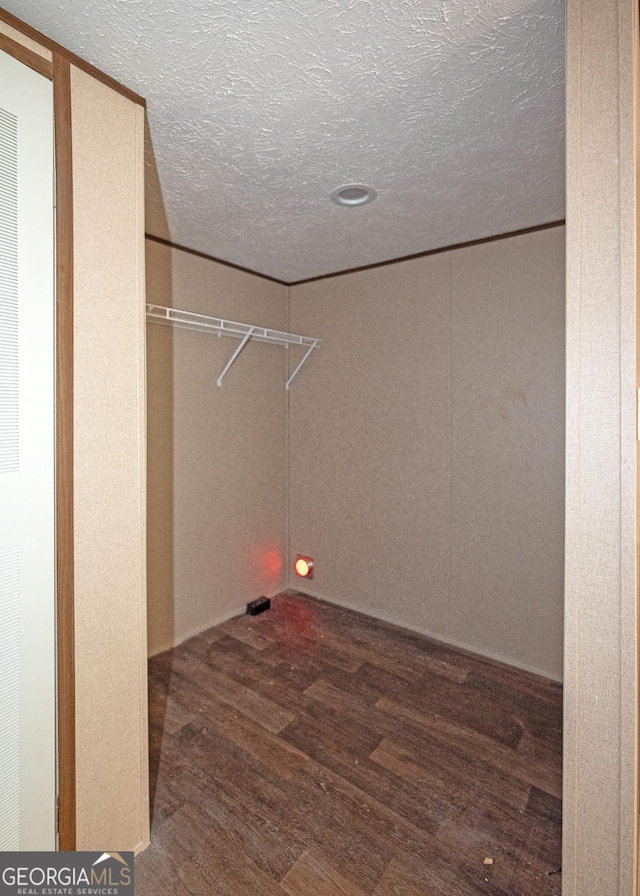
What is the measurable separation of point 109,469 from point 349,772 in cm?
149

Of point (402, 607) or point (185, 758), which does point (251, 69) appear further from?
point (402, 607)

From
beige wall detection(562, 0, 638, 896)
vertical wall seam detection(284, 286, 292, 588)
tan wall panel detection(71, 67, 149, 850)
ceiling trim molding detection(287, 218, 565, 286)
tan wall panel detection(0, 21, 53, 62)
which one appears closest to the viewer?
beige wall detection(562, 0, 638, 896)

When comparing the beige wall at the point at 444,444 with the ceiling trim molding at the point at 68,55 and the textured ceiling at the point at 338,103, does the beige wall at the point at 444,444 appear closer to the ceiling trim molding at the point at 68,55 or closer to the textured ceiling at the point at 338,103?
the textured ceiling at the point at 338,103

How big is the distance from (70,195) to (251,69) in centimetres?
63

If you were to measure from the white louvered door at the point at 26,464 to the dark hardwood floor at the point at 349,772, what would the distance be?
55 centimetres

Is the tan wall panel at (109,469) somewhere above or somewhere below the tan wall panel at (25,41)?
below

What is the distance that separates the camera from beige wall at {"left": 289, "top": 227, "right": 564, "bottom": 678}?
2467 mm

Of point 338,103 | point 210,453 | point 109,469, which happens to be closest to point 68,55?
point 338,103

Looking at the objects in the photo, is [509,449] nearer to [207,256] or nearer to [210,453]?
[210,453]

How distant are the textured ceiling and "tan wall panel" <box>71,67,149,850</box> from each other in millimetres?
213

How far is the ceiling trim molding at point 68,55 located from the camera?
113 cm

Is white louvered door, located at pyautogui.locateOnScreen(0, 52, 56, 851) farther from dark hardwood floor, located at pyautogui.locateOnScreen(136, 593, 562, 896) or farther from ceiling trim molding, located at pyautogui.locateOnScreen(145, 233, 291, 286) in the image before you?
ceiling trim molding, located at pyautogui.locateOnScreen(145, 233, 291, 286)

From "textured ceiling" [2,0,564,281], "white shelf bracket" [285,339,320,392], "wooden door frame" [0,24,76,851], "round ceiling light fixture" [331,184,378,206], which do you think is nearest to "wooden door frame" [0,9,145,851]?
"wooden door frame" [0,24,76,851]

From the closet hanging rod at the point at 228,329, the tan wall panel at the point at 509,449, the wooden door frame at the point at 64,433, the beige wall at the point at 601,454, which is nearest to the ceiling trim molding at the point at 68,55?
the wooden door frame at the point at 64,433
